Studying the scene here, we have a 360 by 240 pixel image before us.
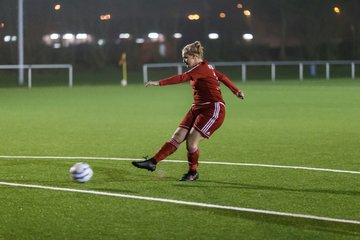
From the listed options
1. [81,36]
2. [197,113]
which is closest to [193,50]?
[197,113]

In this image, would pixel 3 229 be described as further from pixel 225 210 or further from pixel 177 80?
pixel 177 80

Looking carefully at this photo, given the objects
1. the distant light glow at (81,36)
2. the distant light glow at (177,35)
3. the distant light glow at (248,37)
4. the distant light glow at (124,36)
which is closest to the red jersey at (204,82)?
the distant light glow at (124,36)

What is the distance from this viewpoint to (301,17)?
71.5 metres

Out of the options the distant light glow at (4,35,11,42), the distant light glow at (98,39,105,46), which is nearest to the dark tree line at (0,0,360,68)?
the distant light glow at (98,39,105,46)

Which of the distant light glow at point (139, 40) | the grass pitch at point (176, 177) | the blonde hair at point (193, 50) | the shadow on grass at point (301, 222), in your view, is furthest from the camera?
the distant light glow at point (139, 40)

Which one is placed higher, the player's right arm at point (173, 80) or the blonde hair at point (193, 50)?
the blonde hair at point (193, 50)

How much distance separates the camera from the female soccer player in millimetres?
10516

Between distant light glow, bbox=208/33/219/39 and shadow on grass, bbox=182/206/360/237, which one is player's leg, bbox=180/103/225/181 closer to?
shadow on grass, bbox=182/206/360/237

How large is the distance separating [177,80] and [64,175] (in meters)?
2.03

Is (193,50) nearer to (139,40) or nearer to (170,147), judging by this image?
(170,147)

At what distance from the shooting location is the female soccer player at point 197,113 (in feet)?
34.5

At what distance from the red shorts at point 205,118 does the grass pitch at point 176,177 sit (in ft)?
2.11

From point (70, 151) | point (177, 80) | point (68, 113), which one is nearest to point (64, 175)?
point (177, 80)

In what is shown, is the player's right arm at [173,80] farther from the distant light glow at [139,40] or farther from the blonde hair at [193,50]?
the distant light glow at [139,40]
